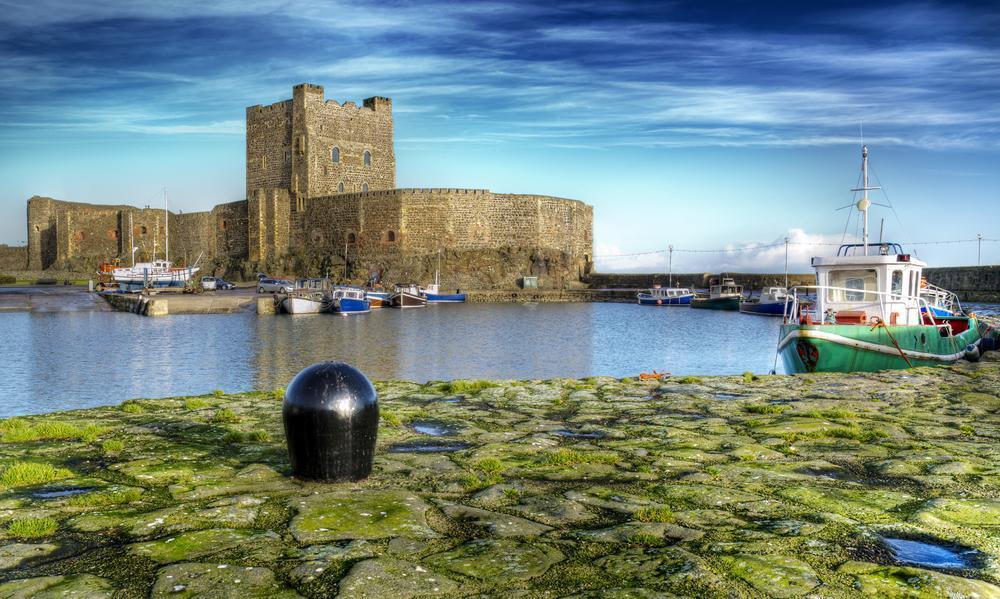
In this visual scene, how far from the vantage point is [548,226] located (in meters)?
70.8

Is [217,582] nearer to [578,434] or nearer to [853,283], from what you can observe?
[578,434]

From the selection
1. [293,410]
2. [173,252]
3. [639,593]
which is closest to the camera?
[639,593]

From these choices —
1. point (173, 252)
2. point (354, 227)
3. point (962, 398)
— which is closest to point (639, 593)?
point (962, 398)

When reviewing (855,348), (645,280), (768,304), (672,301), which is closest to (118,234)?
(645,280)

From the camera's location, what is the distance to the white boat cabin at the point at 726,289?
6184 cm

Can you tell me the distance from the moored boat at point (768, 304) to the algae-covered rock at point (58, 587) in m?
52.4

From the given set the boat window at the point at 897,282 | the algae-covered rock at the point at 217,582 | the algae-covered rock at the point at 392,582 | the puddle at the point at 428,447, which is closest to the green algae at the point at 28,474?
the algae-covered rock at the point at 217,582

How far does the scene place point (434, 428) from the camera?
9352mm

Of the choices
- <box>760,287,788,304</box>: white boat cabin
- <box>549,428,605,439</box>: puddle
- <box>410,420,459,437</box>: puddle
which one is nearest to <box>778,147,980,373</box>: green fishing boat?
<box>549,428,605,439</box>: puddle

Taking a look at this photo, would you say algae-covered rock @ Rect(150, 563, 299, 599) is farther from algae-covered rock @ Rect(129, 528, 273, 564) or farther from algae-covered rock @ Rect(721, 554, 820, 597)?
algae-covered rock @ Rect(721, 554, 820, 597)

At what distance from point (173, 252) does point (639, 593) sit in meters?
82.9

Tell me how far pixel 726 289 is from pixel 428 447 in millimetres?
60683

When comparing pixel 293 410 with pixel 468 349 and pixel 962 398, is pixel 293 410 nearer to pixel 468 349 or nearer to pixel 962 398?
pixel 962 398

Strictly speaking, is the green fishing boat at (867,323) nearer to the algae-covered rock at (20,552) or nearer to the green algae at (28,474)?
the green algae at (28,474)
